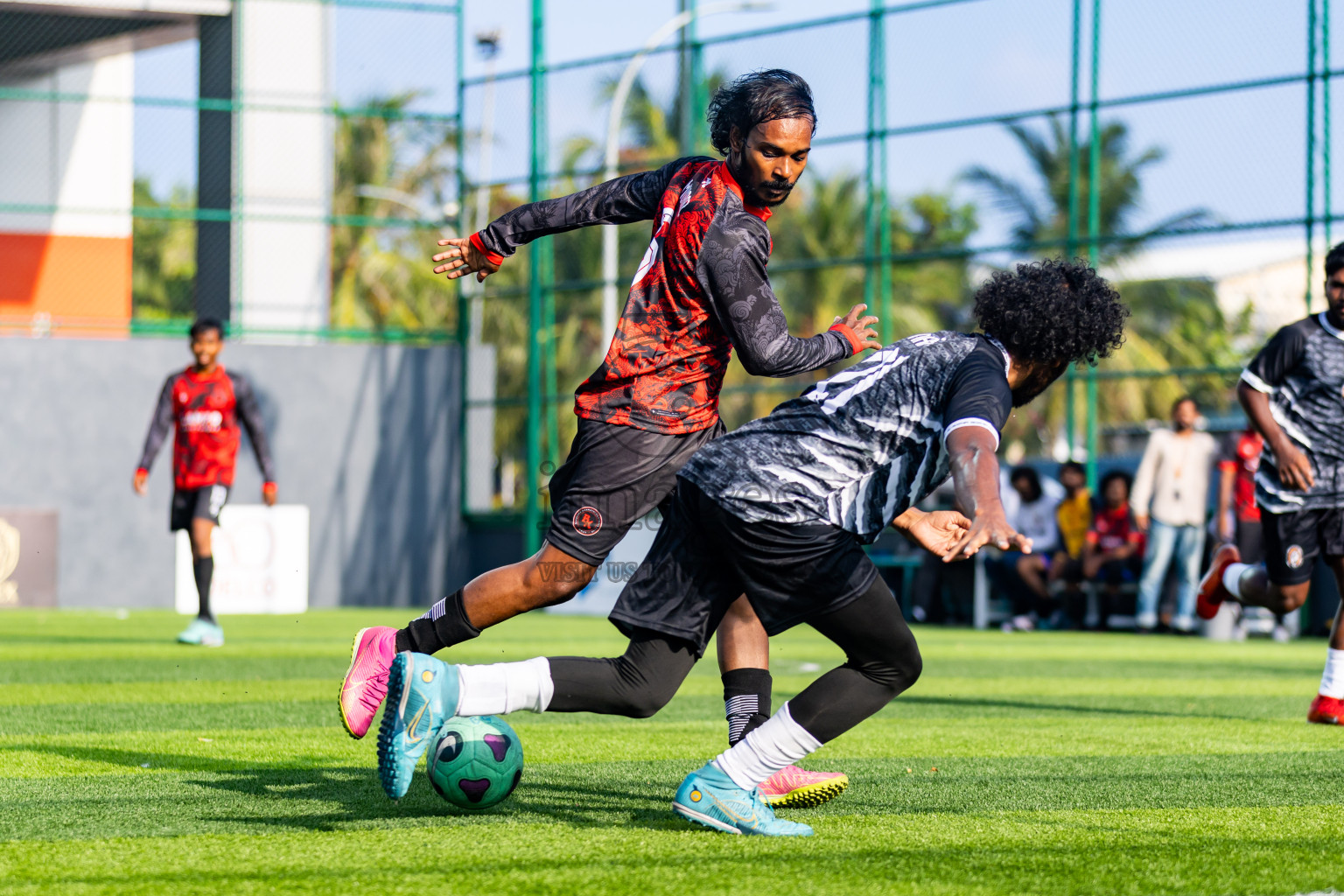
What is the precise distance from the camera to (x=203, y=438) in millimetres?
10641

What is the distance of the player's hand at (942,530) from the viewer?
3.61m

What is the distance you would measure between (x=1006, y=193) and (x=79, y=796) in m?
27.0

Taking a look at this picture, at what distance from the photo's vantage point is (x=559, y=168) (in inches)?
831

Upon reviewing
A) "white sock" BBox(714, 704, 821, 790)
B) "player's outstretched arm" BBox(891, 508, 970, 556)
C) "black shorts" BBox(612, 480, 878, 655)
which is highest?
"player's outstretched arm" BBox(891, 508, 970, 556)

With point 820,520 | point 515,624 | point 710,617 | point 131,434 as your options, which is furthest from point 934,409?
point 131,434

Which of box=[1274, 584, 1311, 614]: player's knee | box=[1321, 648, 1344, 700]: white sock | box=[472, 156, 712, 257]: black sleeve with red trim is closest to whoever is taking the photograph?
box=[472, 156, 712, 257]: black sleeve with red trim

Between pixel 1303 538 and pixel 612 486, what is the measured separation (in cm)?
369

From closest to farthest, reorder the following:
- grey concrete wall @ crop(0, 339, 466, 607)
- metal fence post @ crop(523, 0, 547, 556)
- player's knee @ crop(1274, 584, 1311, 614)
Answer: player's knee @ crop(1274, 584, 1311, 614)
grey concrete wall @ crop(0, 339, 466, 607)
metal fence post @ crop(523, 0, 547, 556)

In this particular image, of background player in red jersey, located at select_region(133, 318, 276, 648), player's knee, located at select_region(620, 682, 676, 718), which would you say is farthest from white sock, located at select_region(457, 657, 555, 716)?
background player in red jersey, located at select_region(133, 318, 276, 648)

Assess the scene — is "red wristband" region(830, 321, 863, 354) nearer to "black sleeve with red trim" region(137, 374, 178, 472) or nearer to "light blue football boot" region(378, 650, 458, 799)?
"light blue football boot" region(378, 650, 458, 799)

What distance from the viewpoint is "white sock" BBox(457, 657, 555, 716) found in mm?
4039

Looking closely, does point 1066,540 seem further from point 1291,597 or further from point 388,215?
point 388,215

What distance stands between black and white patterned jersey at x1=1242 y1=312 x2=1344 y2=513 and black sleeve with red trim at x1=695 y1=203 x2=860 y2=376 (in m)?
3.28

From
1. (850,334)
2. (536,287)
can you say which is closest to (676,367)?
(850,334)
